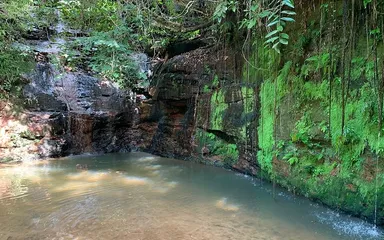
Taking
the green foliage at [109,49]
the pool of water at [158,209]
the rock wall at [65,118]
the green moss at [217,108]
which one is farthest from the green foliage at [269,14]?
the rock wall at [65,118]

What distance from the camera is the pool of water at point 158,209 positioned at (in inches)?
124

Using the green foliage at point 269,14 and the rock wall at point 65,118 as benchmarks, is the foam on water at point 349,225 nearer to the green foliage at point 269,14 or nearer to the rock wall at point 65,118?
the green foliage at point 269,14

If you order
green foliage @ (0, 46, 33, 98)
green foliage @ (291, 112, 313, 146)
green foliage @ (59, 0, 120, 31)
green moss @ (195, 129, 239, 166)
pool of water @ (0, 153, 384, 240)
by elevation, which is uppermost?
green foliage @ (59, 0, 120, 31)

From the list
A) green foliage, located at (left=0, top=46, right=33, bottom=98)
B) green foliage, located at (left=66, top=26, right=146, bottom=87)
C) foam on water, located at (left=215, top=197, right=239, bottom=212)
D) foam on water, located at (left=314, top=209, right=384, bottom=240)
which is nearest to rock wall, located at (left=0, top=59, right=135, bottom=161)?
green foliage, located at (left=0, top=46, right=33, bottom=98)

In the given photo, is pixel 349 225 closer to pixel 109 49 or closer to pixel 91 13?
pixel 109 49

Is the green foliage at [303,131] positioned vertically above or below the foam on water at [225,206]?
above

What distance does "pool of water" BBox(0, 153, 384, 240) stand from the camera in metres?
3.15

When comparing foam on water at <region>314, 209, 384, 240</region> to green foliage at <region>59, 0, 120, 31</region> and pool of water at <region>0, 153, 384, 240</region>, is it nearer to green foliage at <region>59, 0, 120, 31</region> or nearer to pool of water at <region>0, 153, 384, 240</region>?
pool of water at <region>0, 153, 384, 240</region>

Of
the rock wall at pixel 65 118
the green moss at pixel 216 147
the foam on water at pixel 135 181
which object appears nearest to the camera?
the foam on water at pixel 135 181

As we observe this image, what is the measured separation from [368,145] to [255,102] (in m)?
2.45

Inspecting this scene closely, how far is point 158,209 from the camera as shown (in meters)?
3.86

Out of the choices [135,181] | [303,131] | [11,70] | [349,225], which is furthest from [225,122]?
[11,70]

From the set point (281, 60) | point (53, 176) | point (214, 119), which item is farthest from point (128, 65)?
point (281, 60)

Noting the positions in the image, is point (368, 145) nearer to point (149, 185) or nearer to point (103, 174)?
point (149, 185)
